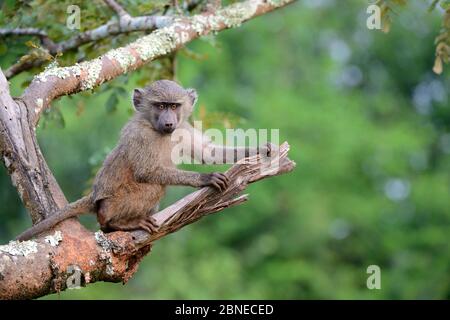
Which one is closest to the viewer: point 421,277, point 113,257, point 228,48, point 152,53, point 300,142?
point 113,257

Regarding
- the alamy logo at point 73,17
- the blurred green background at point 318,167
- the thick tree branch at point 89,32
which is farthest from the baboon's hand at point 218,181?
the blurred green background at point 318,167

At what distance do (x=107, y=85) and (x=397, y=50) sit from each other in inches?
1054

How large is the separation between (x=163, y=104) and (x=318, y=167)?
22042 mm

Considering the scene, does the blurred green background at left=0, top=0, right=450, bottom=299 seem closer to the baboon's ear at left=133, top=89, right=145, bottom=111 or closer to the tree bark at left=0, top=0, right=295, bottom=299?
the baboon's ear at left=133, top=89, right=145, bottom=111

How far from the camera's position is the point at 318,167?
1208 inches

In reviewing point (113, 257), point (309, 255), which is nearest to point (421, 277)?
point (309, 255)

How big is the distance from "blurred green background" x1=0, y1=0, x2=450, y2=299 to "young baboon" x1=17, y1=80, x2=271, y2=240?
9.88 meters

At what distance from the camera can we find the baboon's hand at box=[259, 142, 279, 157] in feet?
26.2

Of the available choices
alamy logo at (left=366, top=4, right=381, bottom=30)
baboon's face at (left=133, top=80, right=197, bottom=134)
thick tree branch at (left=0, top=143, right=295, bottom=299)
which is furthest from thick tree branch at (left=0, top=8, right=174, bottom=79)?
thick tree branch at (left=0, top=143, right=295, bottom=299)

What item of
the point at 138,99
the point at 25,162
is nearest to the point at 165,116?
the point at 138,99

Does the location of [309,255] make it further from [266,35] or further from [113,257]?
[113,257]

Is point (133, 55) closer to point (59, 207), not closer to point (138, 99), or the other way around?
point (138, 99)

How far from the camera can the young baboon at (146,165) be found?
8164mm
